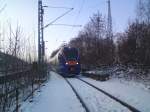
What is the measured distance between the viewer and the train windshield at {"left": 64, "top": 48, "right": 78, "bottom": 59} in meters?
40.3

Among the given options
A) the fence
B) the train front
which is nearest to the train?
the train front

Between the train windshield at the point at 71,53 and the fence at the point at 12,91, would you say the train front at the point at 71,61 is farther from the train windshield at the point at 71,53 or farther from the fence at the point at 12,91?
the fence at the point at 12,91

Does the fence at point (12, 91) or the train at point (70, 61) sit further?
the train at point (70, 61)

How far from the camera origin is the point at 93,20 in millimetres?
59531

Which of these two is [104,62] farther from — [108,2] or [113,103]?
[113,103]

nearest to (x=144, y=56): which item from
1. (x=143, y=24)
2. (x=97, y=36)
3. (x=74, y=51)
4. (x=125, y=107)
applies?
(x=143, y=24)

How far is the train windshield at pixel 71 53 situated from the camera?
4034 centimetres

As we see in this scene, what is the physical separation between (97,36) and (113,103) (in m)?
40.8

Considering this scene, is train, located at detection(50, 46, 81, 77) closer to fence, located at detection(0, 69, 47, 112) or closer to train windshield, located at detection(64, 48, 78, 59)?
train windshield, located at detection(64, 48, 78, 59)

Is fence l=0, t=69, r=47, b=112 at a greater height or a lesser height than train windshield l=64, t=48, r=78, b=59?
lesser

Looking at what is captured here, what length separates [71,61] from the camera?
40375mm

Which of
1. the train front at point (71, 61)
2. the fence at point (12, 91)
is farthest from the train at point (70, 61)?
the fence at point (12, 91)

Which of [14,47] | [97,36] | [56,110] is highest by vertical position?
[97,36]

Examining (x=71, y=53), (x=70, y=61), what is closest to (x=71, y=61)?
(x=70, y=61)
